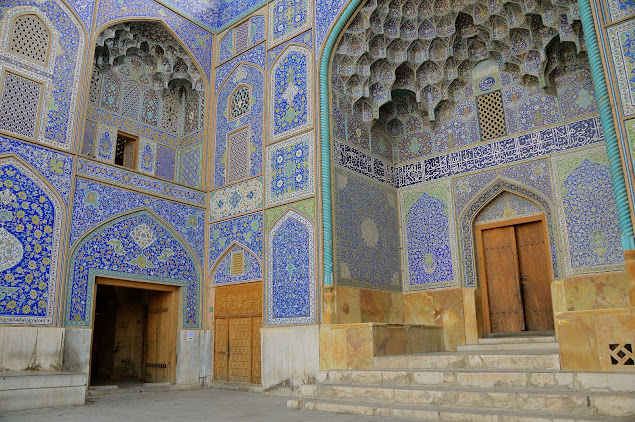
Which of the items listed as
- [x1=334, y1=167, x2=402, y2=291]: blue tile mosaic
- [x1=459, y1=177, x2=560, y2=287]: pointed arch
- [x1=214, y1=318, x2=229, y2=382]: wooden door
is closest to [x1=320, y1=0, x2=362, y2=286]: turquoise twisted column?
[x1=334, y1=167, x2=402, y2=291]: blue tile mosaic

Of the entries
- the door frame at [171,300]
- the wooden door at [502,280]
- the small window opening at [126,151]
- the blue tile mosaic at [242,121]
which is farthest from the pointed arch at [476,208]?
the small window opening at [126,151]

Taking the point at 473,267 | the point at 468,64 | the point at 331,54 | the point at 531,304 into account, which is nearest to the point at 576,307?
the point at 531,304

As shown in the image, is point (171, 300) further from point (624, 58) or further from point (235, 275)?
point (624, 58)

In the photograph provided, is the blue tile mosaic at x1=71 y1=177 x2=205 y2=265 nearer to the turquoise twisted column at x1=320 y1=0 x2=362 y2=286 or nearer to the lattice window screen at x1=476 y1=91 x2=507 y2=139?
the turquoise twisted column at x1=320 y1=0 x2=362 y2=286

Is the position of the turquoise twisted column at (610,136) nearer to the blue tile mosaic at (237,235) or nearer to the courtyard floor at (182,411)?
the courtyard floor at (182,411)

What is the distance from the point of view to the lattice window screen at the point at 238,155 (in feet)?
29.1

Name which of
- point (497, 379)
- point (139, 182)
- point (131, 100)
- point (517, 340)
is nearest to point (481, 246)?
point (517, 340)

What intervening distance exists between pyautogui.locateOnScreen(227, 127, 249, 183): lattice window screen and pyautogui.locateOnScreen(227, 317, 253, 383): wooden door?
8.09 feet

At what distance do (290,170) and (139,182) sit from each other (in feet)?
8.21

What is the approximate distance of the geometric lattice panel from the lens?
6.84 metres

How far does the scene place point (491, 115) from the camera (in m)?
8.33

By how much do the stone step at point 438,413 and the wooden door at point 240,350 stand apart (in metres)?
2.46

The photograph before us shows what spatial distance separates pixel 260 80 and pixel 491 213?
448cm

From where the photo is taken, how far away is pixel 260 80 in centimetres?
891
